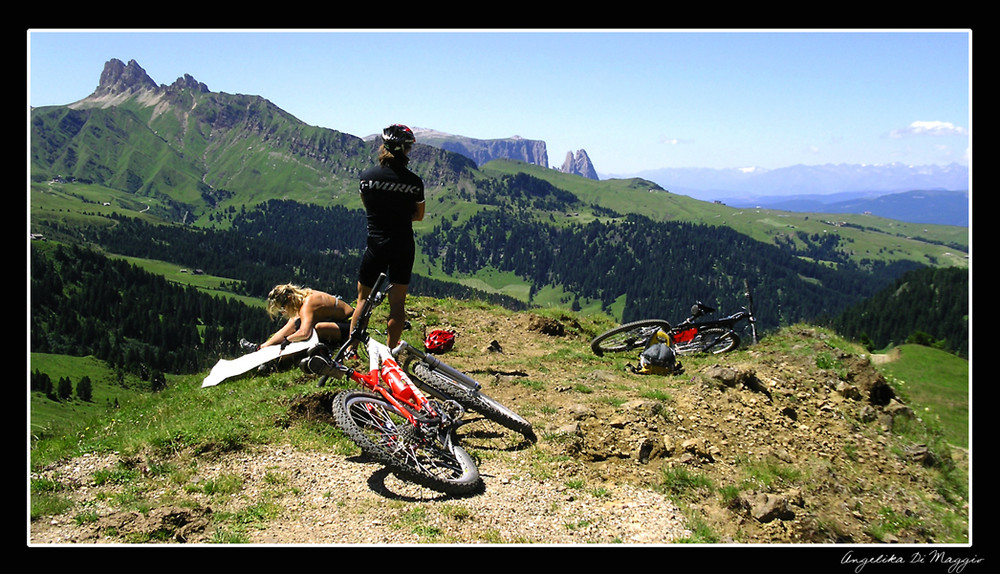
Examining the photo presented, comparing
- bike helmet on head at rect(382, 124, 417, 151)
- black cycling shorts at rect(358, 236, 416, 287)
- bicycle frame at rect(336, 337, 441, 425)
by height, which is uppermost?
bike helmet on head at rect(382, 124, 417, 151)

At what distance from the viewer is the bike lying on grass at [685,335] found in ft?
52.6

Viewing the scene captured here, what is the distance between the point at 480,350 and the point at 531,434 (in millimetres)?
6314

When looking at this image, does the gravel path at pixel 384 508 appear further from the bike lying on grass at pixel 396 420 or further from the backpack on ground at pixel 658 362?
the backpack on ground at pixel 658 362

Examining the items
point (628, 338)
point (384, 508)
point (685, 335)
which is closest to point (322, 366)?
point (384, 508)

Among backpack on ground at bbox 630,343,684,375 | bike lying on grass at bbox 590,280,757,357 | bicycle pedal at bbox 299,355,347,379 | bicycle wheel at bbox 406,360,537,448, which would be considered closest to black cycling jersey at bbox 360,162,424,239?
bicycle wheel at bbox 406,360,537,448

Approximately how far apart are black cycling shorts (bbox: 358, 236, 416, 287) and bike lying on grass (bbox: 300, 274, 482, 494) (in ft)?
4.55

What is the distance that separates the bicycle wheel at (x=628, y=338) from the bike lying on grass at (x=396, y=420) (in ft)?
27.5

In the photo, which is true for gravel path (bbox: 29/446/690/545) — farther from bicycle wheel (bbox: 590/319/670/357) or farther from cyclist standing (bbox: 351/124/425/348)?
bicycle wheel (bbox: 590/319/670/357)

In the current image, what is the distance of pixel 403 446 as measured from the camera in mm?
7516

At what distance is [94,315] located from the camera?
18712cm

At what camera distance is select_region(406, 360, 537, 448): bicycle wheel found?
9.26m
